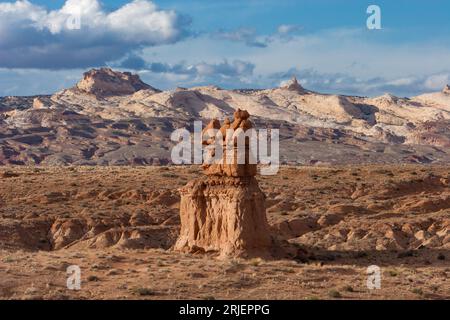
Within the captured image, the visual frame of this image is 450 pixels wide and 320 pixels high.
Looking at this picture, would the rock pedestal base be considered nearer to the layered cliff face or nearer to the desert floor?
the desert floor

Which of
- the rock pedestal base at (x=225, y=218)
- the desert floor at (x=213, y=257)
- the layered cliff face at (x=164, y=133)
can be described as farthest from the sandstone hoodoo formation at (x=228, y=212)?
the layered cliff face at (x=164, y=133)

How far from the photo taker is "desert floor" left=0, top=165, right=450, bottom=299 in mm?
22500

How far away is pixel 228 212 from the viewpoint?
103 feet

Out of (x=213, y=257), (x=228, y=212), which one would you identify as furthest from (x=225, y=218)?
(x=213, y=257)

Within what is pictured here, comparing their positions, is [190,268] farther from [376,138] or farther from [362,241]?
[376,138]

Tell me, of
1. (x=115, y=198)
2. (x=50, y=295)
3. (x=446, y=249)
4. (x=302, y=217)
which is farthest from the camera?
(x=115, y=198)

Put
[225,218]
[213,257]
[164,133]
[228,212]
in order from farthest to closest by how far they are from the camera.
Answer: [164,133] < [225,218] < [228,212] < [213,257]

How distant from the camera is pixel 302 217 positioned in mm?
43531

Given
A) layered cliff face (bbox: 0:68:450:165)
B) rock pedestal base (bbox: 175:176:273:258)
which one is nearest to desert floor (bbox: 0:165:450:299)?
rock pedestal base (bbox: 175:176:273:258)

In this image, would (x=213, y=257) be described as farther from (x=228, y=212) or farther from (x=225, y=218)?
(x=228, y=212)

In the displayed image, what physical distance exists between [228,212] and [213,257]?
2.07 metres

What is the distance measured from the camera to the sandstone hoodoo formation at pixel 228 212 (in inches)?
1216

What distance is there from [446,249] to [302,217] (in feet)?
31.1

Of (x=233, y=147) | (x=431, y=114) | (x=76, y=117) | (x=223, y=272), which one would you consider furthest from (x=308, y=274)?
(x=431, y=114)
